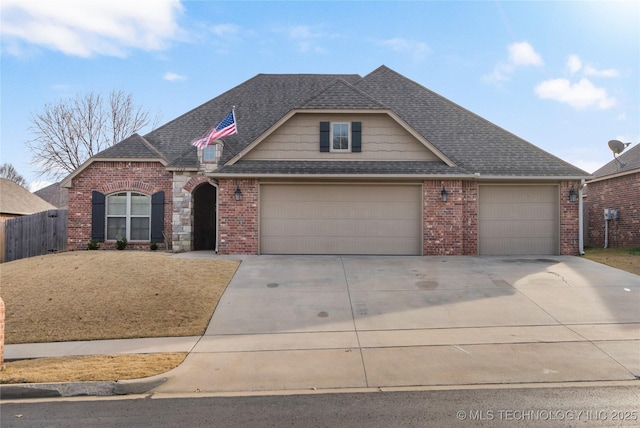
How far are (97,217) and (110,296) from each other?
24.9 ft

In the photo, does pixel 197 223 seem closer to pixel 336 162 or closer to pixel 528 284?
pixel 336 162

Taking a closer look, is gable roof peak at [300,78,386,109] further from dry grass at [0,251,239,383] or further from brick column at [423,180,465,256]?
dry grass at [0,251,239,383]

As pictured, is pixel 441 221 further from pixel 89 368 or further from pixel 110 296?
pixel 89 368

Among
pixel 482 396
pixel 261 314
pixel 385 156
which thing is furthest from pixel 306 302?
pixel 385 156

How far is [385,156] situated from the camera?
14.5 metres

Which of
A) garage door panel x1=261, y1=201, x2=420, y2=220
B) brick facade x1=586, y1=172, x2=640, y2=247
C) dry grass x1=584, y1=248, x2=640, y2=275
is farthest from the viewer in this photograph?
brick facade x1=586, y1=172, x2=640, y2=247

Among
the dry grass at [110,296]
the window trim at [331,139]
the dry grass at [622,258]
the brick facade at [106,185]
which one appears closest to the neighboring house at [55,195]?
the brick facade at [106,185]

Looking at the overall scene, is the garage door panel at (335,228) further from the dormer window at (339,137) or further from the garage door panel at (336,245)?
the dormer window at (339,137)

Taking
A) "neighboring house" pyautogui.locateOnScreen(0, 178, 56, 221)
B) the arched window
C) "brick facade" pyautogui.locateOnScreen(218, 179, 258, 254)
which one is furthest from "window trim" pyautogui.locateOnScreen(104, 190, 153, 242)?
"neighboring house" pyautogui.locateOnScreen(0, 178, 56, 221)

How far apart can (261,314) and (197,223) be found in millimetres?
9143

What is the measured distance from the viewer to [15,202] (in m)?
26.8

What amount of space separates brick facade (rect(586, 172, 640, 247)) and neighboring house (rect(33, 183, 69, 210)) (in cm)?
4944

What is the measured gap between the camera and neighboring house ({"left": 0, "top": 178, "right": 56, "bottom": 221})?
25.3 m

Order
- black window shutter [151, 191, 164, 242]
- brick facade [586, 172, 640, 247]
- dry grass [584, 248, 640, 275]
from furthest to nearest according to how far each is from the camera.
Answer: brick facade [586, 172, 640, 247]
black window shutter [151, 191, 164, 242]
dry grass [584, 248, 640, 275]
